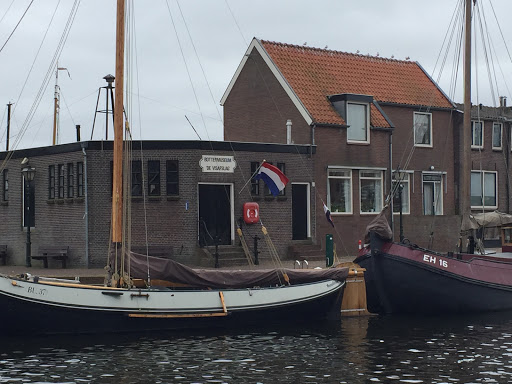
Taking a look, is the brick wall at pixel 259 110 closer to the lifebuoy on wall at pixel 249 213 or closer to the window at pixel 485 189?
the lifebuoy on wall at pixel 249 213

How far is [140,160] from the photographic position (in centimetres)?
3312

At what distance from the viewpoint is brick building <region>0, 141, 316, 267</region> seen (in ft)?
108

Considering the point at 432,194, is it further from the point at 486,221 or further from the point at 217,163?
the point at 217,163

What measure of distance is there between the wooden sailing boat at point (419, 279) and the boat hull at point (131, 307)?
3.56m

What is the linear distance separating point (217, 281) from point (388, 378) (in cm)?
738

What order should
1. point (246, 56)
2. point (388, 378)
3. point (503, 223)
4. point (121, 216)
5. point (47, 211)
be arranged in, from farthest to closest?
point (246, 56) < point (47, 211) < point (503, 223) < point (121, 216) < point (388, 378)

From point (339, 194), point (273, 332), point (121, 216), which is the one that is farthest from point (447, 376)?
point (339, 194)

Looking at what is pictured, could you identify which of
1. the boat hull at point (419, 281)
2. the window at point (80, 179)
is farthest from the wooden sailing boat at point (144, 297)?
the window at point (80, 179)

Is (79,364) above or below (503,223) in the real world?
below

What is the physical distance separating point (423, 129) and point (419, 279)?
17356mm

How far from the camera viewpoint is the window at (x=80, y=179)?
109 feet

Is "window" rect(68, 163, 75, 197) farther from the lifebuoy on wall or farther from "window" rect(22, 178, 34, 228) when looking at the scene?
the lifebuoy on wall

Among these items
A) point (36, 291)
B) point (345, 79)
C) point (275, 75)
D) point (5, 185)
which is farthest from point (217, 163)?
point (36, 291)

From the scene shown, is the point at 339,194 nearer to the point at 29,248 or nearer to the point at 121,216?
the point at 29,248
